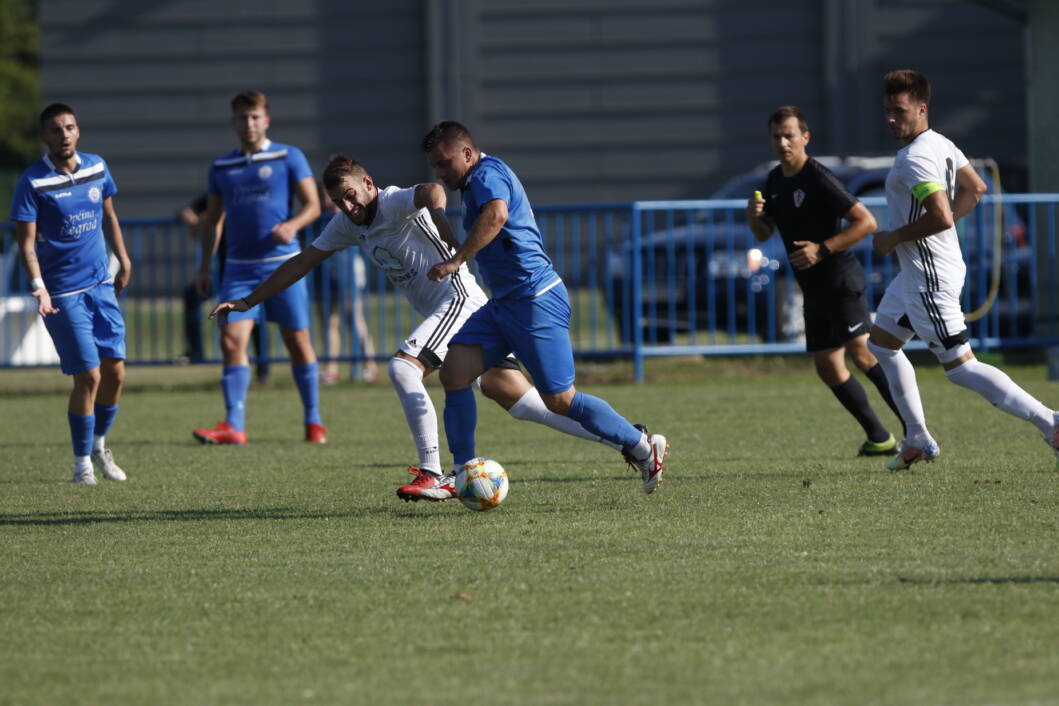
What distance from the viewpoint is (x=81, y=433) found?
8703 mm

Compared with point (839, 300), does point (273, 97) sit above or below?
above

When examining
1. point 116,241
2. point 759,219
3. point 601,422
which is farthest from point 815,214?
point 116,241

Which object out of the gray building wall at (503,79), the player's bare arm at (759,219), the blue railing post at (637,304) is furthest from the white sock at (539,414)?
the gray building wall at (503,79)

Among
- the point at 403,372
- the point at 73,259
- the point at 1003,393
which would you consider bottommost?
the point at 1003,393

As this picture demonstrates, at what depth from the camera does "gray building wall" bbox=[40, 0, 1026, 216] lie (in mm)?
27547

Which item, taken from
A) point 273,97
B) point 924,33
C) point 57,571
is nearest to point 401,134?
point 273,97

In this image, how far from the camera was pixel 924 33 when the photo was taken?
27.2 metres

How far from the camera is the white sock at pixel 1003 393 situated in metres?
7.51

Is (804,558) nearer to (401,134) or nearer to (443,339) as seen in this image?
(443,339)

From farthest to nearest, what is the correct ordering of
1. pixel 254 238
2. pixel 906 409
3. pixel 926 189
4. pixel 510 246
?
pixel 254 238 < pixel 906 409 < pixel 926 189 < pixel 510 246

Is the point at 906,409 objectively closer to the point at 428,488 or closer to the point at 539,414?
the point at 539,414

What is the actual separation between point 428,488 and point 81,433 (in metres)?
2.44

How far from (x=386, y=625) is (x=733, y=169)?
23.8 m

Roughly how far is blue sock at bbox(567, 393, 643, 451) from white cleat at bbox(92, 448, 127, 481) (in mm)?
2886
